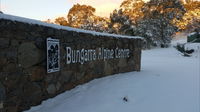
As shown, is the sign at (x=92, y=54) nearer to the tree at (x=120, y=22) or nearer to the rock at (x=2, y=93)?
the rock at (x=2, y=93)

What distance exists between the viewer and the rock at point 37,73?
4285mm

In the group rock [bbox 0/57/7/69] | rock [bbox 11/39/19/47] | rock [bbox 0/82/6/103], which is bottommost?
rock [bbox 0/82/6/103]

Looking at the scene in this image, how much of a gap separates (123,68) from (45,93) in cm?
418

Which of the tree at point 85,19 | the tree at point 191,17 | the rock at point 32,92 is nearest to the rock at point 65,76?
the rock at point 32,92

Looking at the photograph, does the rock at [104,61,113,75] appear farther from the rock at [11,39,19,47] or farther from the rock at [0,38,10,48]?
the rock at [0,38,10,48]

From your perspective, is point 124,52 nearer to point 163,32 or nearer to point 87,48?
point 87,48

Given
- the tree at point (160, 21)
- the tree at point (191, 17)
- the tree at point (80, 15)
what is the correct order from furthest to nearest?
the tree at point (80, 15), the tree at point (191, 17), the tree at point (160, 21)

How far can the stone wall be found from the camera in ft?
12.1

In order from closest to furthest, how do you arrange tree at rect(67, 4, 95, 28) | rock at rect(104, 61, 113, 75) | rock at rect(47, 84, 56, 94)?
rock at rect(47, 84, 56, 94) < rock at rect(104, 61, 113, 75) < tree at rect(67, 4, 95, 28)

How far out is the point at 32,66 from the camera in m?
4.29

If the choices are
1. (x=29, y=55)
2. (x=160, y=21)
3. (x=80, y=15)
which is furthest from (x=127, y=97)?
(x=80, y=15)

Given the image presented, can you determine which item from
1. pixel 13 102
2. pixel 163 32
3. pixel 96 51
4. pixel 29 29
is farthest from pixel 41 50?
pixel 163 32

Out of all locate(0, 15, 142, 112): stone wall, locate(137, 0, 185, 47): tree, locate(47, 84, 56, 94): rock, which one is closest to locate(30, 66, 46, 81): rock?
locate(0, 15, 142, 112): stone wall

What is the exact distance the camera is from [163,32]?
28.8 meters
